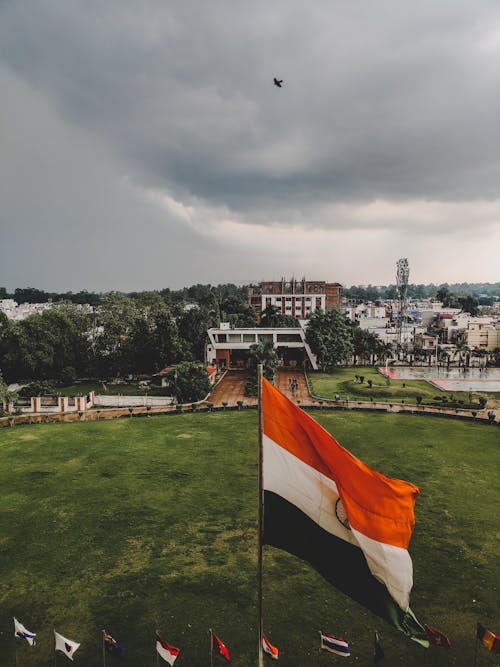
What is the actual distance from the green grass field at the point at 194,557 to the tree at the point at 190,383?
10.3 meters

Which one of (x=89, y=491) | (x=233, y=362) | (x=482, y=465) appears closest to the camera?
(x=89, y=491)

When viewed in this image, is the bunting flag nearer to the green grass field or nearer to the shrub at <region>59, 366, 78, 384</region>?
the green grass field

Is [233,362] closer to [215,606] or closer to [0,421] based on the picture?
[0,421]

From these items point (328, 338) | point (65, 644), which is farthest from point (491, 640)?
point (328, 338)

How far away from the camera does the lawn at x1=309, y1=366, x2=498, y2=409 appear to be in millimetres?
A: 35594

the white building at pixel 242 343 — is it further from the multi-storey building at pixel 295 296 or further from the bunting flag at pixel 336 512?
the bunting flag at pixel 336 512

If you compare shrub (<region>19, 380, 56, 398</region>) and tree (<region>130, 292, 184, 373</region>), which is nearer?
shrub (<region>19, 380, 56, 398</region>)

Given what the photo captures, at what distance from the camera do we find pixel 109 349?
46.9 metres

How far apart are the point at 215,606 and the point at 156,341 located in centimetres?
3452

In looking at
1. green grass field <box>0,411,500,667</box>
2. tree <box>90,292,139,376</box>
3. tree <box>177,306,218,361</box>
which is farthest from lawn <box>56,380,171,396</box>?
green grass field <box>0,411,500,667</box>

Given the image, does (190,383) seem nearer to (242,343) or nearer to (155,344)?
(155,344)

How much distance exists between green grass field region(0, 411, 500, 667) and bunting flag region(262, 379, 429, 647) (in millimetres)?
5039

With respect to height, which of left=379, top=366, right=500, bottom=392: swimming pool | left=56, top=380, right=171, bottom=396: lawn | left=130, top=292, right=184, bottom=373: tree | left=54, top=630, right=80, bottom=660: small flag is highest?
left=130, top=292, right=184, bottom=373: tree

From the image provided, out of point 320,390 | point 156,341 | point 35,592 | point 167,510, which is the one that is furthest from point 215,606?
point 156,341
